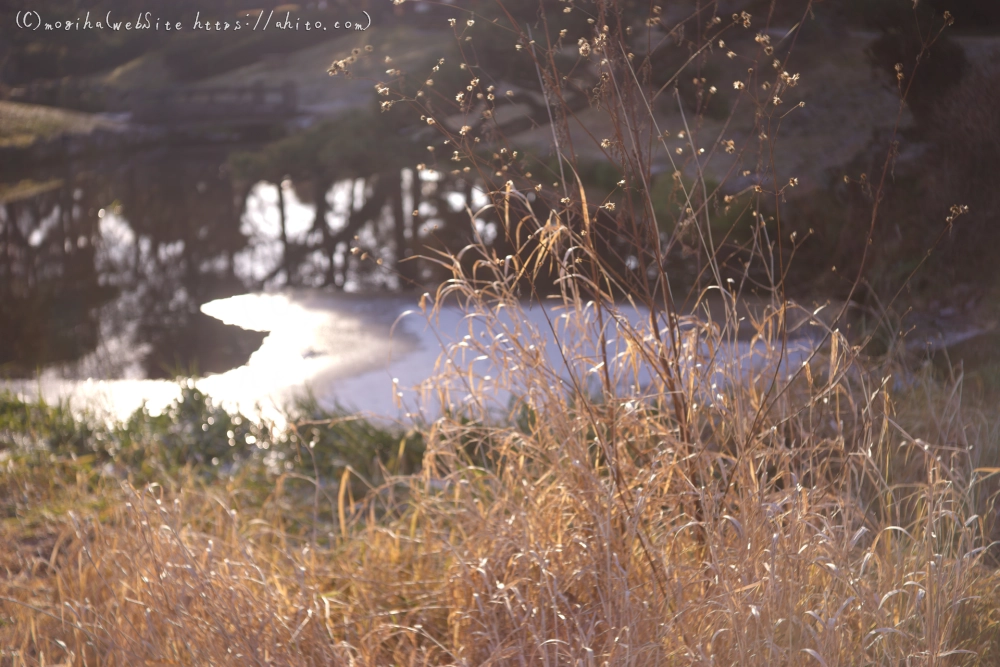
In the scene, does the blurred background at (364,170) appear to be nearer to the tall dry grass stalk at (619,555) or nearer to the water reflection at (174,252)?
the water reflection at (174,252)

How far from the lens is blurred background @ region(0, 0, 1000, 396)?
252 centimetres

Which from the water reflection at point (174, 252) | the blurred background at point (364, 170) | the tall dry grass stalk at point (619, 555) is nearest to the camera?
the tall dry grass stalk at point (619, 555)

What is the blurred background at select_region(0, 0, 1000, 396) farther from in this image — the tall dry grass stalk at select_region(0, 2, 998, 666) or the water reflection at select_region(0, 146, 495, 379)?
the tall dry grass stalk at select_region(0, 2, 998, 666)

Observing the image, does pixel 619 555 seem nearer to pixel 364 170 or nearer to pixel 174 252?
pixel 174 252

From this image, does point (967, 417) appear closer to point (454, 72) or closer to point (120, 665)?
point (120, 665)

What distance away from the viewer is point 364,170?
666 centimetres

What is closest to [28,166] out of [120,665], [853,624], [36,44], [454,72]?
[36,44]

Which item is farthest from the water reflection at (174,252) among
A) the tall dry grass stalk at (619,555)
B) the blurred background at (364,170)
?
the tall dry grass stalk at (619,555)

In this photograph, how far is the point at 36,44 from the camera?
8719mm

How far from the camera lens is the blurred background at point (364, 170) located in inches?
99.1

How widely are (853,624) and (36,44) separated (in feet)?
31.9

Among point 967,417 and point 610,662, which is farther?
point 967,417

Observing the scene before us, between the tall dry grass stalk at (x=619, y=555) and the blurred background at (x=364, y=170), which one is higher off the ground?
the blurred background at (x=364, y=170)

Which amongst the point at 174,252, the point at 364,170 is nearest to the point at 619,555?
the point at 174,252
